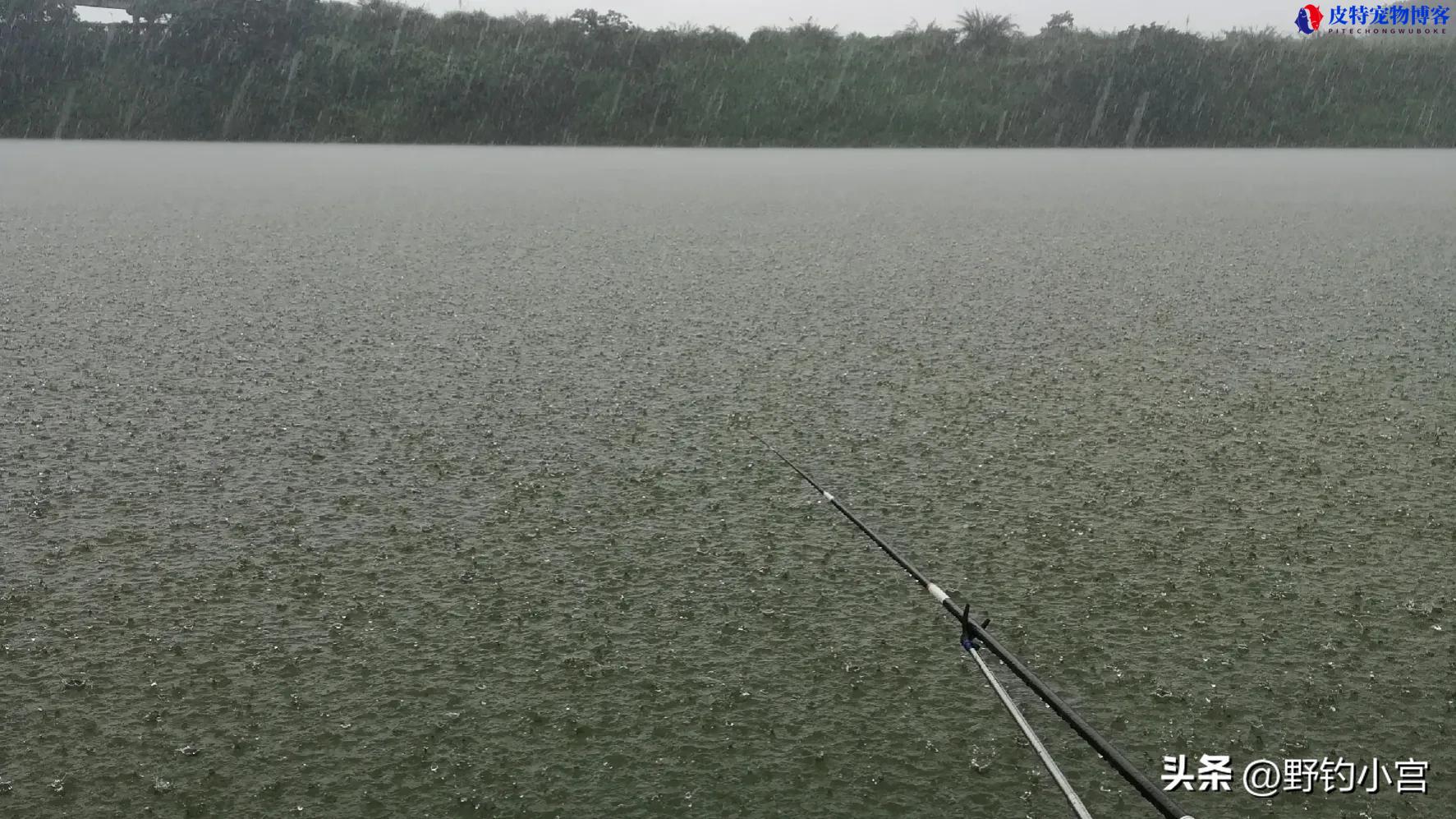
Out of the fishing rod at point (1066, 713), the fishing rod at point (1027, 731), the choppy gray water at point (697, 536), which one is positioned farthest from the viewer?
the choppy gray water at point (697, 536)

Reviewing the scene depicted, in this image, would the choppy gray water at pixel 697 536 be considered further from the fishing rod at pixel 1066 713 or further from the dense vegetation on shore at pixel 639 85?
the dense vegetation on shore at pixel 639 85

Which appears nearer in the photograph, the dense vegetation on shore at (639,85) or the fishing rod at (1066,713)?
the fishing rod at (1066,713)

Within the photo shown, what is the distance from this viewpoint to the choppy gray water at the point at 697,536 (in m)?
1.95

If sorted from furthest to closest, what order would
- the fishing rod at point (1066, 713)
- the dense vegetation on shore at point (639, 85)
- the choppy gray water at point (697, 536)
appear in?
1. the dense vegetation on shore at point (639, 85)
2. the choppy gray water at point (697, 536)
3. the fishing rod at point (1066, 713)

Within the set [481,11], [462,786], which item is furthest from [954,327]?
[481,11]

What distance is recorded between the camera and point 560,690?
7.02 ft

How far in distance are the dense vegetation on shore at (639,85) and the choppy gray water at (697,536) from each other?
71.4 feet

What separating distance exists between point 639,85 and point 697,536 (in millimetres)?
26482

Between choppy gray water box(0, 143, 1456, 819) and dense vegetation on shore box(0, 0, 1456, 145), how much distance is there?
21756mm

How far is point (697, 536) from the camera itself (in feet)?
9.52

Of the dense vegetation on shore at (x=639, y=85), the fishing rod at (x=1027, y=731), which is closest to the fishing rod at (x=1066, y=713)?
the fishing rod at (x=1027, y=731)

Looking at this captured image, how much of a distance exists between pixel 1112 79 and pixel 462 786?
29.6 meters

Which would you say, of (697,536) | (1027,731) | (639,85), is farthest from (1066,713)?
(639,85)

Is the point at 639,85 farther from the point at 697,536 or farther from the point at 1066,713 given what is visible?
the point at 1066,713
